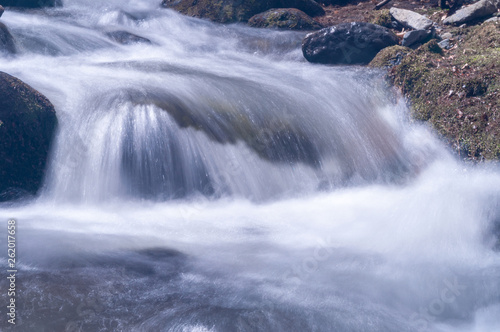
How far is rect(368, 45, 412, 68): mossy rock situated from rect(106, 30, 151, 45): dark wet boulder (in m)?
5.79

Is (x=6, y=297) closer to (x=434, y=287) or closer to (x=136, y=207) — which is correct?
(x=136, y=207)

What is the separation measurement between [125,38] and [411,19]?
7214 mm

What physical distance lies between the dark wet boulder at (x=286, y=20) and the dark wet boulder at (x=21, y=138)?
281 inches

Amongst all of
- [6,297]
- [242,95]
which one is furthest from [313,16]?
[6,297]

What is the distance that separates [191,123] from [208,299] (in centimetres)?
326

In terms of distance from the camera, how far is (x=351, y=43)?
33.1 feet

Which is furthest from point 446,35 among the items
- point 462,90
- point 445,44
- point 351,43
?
point 462,90

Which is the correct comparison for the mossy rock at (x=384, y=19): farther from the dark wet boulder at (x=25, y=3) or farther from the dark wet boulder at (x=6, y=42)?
the dark wet boulder at (x=25, y=3)

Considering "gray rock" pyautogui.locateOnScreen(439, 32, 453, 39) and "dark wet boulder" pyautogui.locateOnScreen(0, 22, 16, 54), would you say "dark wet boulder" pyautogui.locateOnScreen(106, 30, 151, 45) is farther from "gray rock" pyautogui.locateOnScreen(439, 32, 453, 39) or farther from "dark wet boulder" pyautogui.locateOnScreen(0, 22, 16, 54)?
"gray rock" pyautogui.locateOnScreen(439, 32, 453, 39)

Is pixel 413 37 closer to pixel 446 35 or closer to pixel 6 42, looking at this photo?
pixel 446 35

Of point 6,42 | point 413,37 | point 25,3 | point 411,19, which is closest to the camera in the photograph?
point 6,42

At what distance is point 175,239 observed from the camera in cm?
620

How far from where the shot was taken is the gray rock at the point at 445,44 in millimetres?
9664

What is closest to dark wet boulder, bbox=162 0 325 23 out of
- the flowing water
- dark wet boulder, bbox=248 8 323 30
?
dark wet boulder, bbox=248 8 323 30
